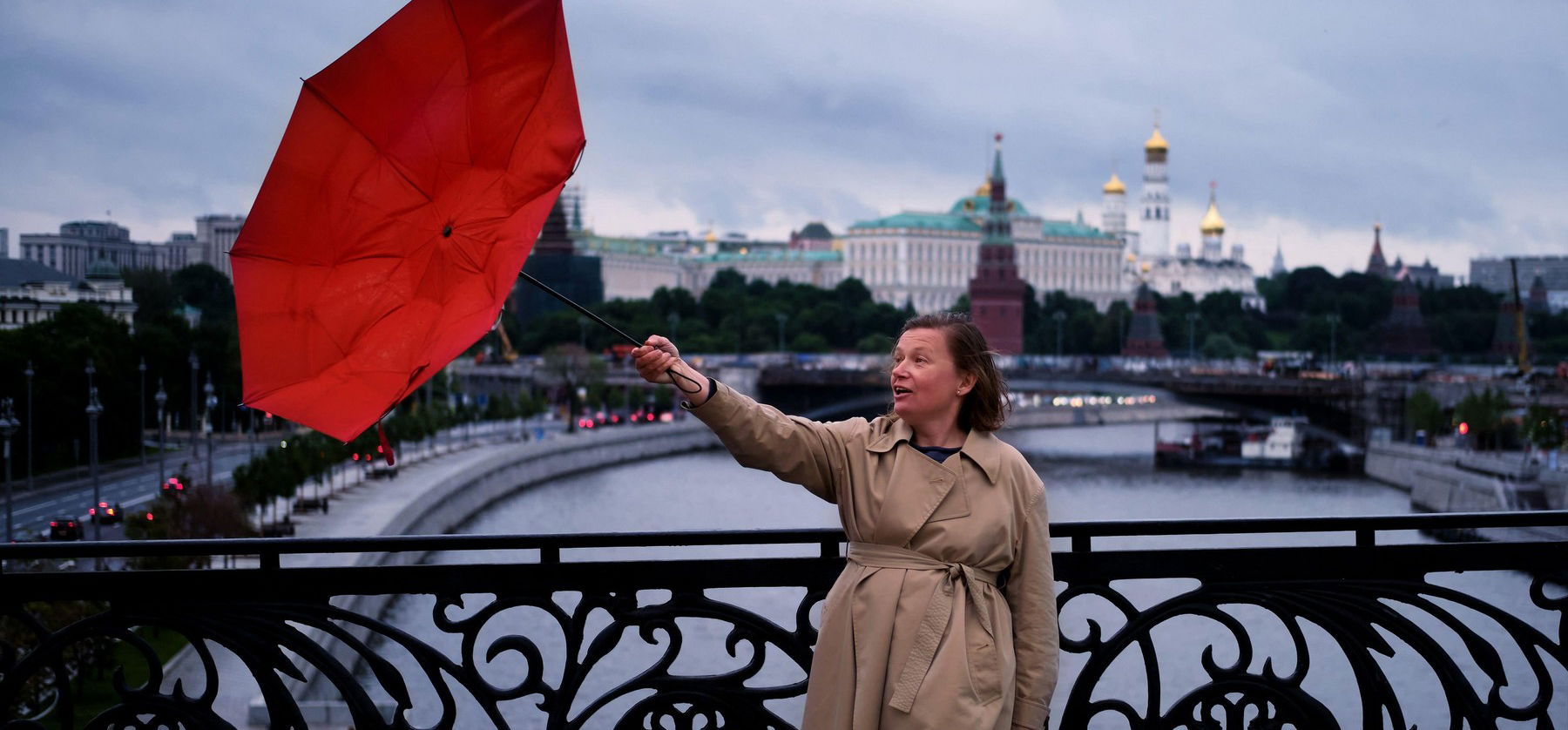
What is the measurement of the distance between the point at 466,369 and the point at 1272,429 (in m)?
32.2

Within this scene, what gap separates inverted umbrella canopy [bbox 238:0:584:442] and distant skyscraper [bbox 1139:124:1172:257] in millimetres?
151441

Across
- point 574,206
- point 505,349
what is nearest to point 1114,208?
point 574,206

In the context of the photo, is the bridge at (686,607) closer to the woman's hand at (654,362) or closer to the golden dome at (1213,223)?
the woman's hand at (654,362)

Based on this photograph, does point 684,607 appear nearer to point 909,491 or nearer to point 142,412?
point 909,491

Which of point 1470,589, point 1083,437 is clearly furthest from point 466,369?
point 1470,589

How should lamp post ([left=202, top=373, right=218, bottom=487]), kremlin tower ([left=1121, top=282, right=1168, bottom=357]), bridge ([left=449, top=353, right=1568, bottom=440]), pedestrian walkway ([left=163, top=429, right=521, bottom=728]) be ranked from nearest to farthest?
pedestrian walkway ([left=163, top=429, right=521, bottom=728])
lamp post ([left=202, top=373, right=218, bottom=487])
bridge ([left=449, top=353, right=1568, bottom=440])
kremlin tower ([left=1121, top=282, right=1168, bottom=357])

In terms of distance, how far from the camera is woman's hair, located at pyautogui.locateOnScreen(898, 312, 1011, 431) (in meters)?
2.74

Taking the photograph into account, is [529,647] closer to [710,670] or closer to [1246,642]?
[1246,642]

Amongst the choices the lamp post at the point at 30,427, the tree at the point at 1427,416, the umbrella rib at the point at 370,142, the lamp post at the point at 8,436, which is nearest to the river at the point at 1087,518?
the umbrella rib at the point at 370,142

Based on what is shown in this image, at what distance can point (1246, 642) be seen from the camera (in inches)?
127

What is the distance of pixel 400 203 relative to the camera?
8.86 feet

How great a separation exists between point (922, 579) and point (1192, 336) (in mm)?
86066

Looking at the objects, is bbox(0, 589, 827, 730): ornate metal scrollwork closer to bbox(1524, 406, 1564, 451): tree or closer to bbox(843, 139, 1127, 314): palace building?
bbox(1524, 406, 1564, 451): tree

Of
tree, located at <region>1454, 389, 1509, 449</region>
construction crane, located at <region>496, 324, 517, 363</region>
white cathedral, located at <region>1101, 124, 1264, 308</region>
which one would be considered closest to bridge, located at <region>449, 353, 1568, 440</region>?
construction crane, located at <region>496, 324, 517, 363</region>
